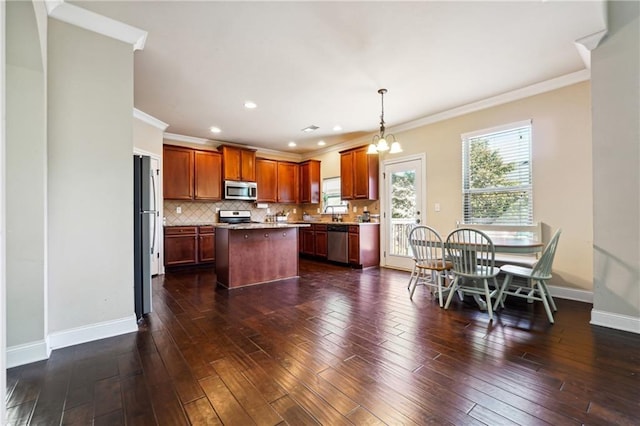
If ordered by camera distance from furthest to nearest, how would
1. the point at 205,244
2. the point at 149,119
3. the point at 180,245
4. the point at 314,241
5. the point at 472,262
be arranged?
the point at 314,241 → the point at 205,244 → the point at 180,245 → the point at 149,119 → the point at 472,262

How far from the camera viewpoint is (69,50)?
2254 mm

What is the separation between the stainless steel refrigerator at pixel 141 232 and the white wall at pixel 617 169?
4373mm

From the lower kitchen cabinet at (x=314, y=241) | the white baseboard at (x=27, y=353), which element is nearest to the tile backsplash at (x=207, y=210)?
the lower kitchen cabinet at (x=314, y=241)

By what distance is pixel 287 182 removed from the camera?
721 cm

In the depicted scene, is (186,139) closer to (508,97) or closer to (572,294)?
(508,97)

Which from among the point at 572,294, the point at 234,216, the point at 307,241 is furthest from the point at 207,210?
the point at 572,294

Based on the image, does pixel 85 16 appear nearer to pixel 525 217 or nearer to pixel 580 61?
pixel 580 61

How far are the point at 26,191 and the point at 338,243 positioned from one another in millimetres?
4616

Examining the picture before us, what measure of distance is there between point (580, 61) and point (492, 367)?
133 inches

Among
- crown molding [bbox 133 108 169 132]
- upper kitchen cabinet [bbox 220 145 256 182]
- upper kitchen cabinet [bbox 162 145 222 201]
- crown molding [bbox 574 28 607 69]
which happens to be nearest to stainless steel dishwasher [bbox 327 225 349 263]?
upper kitchen cabinet [bbox 220 145 256 182]

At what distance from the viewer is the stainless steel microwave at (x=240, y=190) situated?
6.01 m

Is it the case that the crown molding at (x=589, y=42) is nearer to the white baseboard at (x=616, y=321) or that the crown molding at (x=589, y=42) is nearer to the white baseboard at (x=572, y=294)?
the white baseboard at (x=616, y=321)

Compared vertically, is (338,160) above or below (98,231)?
above

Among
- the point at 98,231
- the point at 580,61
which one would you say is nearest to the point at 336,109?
the point at 580,61
